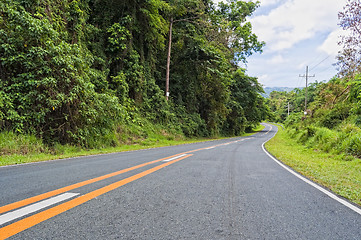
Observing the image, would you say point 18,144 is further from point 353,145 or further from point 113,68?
point 353,145

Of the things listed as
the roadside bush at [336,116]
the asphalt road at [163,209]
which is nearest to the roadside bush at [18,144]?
the asphalt road at [163,209]

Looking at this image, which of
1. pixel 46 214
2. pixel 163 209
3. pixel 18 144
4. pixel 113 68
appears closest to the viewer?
pixel 46 214

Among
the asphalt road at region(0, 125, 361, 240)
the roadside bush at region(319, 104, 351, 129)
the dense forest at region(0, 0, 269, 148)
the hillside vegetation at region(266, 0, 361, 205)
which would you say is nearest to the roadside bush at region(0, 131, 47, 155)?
the dense forest at region(0, 0, 269, 148)

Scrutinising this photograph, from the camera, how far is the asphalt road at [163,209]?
210 cm

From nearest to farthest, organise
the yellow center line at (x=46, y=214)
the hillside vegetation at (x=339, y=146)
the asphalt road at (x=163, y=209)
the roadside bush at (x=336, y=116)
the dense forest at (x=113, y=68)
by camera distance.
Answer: the yellow center line at (x=46, y=214), the asphalt road at (x=163, y=209), the hillside vegetation at (x=339, y=146), the dense forest at (x=113, y=68), the roadside bush at (x=336, y=116)

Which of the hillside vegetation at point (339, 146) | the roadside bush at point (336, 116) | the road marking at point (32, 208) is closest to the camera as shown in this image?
the road marking at point (32, 208)

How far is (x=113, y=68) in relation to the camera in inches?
664

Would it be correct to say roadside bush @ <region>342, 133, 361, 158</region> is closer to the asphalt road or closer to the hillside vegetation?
the hillside vegetation

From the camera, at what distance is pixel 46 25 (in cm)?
925

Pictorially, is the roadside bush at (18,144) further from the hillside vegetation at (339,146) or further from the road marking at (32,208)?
the hillside vegetation at (339,146)

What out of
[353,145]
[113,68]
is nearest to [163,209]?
[353,145]

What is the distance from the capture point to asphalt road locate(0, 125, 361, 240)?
2096 mm

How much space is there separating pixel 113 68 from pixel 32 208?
1553 cm

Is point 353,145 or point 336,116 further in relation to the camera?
point 336,116
